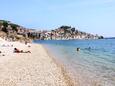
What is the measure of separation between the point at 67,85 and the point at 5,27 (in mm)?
149752

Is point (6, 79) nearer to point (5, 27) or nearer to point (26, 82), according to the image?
point (26, 82)

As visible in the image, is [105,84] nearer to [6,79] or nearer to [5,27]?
[6,79]

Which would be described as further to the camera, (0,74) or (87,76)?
(87,76)

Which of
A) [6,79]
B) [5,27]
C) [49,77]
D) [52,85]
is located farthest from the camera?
[5,27]

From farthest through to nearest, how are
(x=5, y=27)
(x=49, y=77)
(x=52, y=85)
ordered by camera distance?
(x=5, y=27), (x=49, y=77), (x=52, y=85)

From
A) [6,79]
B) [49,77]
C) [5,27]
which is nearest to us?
[6,79]

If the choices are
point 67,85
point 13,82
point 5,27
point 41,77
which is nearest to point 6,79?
point 13,82

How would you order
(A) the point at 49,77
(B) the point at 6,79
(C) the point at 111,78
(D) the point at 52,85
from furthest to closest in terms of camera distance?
(C) the point at 111,78, (A) the point at 49,77, (B) the point at 6,79, (D) the point at 52,85

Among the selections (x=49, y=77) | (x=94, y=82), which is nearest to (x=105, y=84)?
(x=94, y=82)

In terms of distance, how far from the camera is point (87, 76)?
914 inches

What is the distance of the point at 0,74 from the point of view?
69.8 ft

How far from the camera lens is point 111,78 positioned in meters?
21.9

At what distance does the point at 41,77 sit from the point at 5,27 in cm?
14731

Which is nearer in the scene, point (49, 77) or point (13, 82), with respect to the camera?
point (13, 82)
